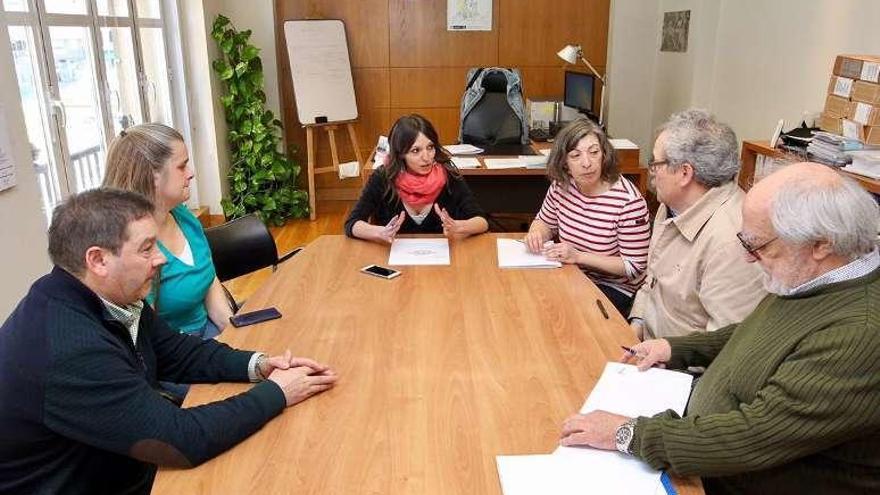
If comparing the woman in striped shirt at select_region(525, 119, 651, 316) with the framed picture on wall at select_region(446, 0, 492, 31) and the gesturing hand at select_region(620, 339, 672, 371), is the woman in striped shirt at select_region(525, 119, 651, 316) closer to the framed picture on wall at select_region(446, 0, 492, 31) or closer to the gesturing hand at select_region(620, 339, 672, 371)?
the gesturing hand at select_region(620, 339, 672, 371)

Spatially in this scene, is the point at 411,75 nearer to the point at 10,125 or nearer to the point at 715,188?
the point at 10,125

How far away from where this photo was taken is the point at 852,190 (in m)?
1.22

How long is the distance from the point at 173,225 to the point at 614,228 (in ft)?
5.24

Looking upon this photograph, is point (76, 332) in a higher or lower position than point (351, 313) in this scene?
higher

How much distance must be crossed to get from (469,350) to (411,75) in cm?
483

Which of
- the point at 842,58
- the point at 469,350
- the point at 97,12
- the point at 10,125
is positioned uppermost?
the point at 97,12

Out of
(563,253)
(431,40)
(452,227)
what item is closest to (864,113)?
(563,253)

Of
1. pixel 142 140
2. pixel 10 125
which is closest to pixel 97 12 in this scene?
pixel 10 125

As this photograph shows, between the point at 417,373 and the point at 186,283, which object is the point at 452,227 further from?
the point at 417,373

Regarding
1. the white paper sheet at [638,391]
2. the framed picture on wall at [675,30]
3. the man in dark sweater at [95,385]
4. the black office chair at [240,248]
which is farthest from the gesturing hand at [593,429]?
the framed picture on wall at [675,30]

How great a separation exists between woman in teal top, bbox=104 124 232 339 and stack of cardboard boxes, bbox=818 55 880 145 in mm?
2600

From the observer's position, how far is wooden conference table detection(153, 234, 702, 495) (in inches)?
49.2

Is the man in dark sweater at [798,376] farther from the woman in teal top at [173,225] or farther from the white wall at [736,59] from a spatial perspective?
the white wall at [736,59]

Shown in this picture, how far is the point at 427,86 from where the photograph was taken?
20.4 ft
